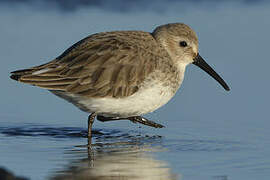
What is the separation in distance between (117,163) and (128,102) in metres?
1.44

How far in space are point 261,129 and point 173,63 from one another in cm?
184

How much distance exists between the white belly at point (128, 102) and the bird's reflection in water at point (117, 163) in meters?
0.52

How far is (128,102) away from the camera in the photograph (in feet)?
30.3

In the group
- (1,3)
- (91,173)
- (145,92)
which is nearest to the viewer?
(91,173)

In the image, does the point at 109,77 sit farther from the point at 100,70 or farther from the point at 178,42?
the point at 178,42

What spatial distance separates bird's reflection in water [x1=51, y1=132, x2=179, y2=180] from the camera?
7.39 metres

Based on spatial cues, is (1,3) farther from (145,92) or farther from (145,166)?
(145,166)

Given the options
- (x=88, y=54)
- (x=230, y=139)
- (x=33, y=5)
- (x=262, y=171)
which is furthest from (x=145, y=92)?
(x=33, y=5)

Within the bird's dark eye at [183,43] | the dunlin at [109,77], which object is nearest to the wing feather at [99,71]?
the dunlin at [109,77]

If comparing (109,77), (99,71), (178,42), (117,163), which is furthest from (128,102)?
(178,42)

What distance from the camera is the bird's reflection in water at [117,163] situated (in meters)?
7.39

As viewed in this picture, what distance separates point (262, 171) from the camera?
7727 millimetres

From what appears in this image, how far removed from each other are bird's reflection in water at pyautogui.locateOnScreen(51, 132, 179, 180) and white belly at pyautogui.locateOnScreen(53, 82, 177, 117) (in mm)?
519

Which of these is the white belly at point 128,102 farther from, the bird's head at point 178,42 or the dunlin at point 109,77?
the bird's head at point 178,42
